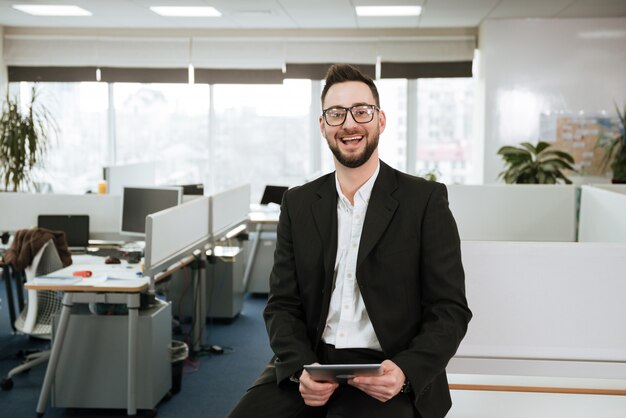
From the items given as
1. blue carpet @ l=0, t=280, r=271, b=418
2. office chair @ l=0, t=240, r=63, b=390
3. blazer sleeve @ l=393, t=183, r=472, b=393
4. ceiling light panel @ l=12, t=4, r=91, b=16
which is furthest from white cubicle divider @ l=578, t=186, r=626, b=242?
ceiling light panel @ l=12, t=4, r=91, b=16

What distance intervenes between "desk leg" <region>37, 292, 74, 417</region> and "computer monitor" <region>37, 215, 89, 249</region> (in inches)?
55.9

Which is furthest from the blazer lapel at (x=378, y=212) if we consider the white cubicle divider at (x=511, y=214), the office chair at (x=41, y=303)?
the office chair at (x=41, y=303)

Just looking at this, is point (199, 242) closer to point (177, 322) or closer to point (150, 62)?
point (177, 322)

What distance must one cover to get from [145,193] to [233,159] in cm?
387

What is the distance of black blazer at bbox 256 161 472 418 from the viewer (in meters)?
1.85

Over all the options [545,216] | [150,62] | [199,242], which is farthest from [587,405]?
[150,62]

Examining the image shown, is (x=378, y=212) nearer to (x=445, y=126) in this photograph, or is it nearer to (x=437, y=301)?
(x=437, y=301)

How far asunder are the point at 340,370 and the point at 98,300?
82.9 inches

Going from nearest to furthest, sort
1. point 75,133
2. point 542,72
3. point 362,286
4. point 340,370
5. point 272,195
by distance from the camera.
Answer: point 340,370 → point 362,286 → point 272,195 → point 542,72 → point 75,133

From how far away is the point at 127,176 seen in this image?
579cm

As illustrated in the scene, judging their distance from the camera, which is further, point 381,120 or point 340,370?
point 381,120

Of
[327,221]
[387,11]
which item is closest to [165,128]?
[387,11]

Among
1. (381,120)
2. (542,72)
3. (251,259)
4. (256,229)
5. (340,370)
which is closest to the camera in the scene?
(340,370)

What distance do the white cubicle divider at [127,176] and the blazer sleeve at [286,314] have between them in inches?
128
